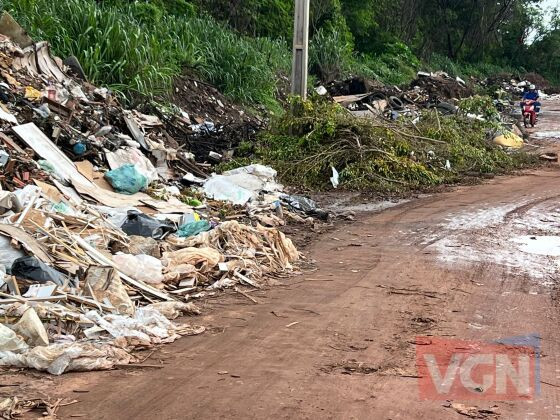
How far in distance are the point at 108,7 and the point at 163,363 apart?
13354 mm

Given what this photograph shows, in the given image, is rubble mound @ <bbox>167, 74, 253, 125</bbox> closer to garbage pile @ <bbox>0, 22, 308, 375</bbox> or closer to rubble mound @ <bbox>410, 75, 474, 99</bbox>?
garbage pile @ <bbox>0, 22, 308, 375</bbox>

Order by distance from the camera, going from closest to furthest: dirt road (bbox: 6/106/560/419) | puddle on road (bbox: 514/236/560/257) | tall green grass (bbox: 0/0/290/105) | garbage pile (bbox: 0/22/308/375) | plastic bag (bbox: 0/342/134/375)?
dirt road (bbox: 6/106/560/419) → plastic bag (bbox: 0/342/134/375) → garbage pile (bbox: 0/22/308/375) → puddle on road (bbox: 514/236/560/257) → tall green grass (bbox: 0/0/290/105)

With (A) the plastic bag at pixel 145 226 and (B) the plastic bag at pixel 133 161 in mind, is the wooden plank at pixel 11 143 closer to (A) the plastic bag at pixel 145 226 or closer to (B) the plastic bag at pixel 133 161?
(B) the plastic bag at pixel 133 161

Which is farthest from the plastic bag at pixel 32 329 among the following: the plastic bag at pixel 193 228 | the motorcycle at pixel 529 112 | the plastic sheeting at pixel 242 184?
the motorcycle at pixel 529 112

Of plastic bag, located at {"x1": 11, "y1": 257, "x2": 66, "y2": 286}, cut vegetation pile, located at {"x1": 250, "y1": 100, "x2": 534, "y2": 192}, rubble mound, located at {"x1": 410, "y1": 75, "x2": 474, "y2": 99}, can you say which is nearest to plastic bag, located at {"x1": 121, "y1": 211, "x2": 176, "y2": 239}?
plastic bag, located at {"x1": 11, "y1": 257, "x2": 66, "y2": 286}

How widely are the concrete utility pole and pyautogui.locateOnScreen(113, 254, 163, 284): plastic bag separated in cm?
844

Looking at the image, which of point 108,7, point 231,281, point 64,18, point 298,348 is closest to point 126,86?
point 64,18

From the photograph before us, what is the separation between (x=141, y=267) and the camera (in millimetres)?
5789

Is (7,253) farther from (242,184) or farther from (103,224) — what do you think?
(242,184)

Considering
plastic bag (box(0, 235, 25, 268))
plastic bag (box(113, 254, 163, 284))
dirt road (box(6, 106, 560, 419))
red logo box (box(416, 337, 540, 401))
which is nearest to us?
dirt road (box(6, 106, 560, 419))

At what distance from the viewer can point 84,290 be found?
5082 millimetres

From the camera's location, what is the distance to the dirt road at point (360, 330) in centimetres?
361

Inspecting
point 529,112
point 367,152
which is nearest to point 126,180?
point 367,152

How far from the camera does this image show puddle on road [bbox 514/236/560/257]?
7.29 m
